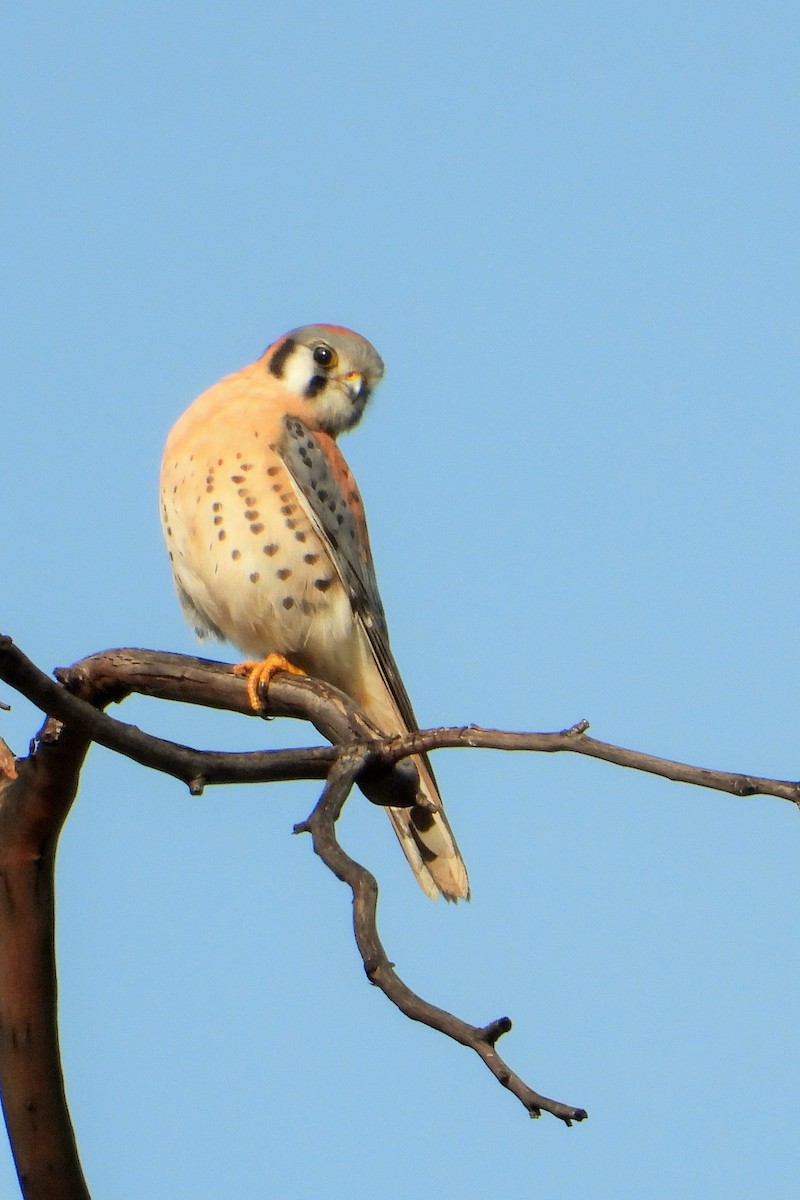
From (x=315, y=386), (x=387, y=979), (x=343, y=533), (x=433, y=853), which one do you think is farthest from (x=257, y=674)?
(x=315, y=386)

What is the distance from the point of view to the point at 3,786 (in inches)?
131

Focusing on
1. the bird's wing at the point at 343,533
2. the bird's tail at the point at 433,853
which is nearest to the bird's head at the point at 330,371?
the bird's wing at the point at 343,533

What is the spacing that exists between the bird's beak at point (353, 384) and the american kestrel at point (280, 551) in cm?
28

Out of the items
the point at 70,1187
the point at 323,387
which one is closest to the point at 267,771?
the point at 70,1187

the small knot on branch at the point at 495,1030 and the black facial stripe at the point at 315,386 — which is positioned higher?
the black facial stripe at the point at 315,386

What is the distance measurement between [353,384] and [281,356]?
0.92ft

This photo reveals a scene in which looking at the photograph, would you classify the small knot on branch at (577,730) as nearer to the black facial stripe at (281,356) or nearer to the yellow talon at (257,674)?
the yellow talon at (257,674)

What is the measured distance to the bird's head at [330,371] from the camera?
17.5 feet

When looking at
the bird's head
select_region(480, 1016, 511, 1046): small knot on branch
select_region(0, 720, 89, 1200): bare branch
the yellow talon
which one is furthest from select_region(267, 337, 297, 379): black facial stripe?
select_region(480, 1016, 511, 1046): small knot on branch

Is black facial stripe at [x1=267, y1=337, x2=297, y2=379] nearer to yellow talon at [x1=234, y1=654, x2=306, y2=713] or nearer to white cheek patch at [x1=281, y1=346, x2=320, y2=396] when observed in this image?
white cheek patch at [x1=281, y1=346, x2=320, y2=396]

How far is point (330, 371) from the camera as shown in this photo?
5359 millimetres

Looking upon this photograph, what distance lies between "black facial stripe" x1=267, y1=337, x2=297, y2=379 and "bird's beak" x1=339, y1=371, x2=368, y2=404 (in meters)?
0.21

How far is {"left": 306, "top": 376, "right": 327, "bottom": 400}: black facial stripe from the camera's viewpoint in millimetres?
5305

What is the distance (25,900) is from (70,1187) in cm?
54
